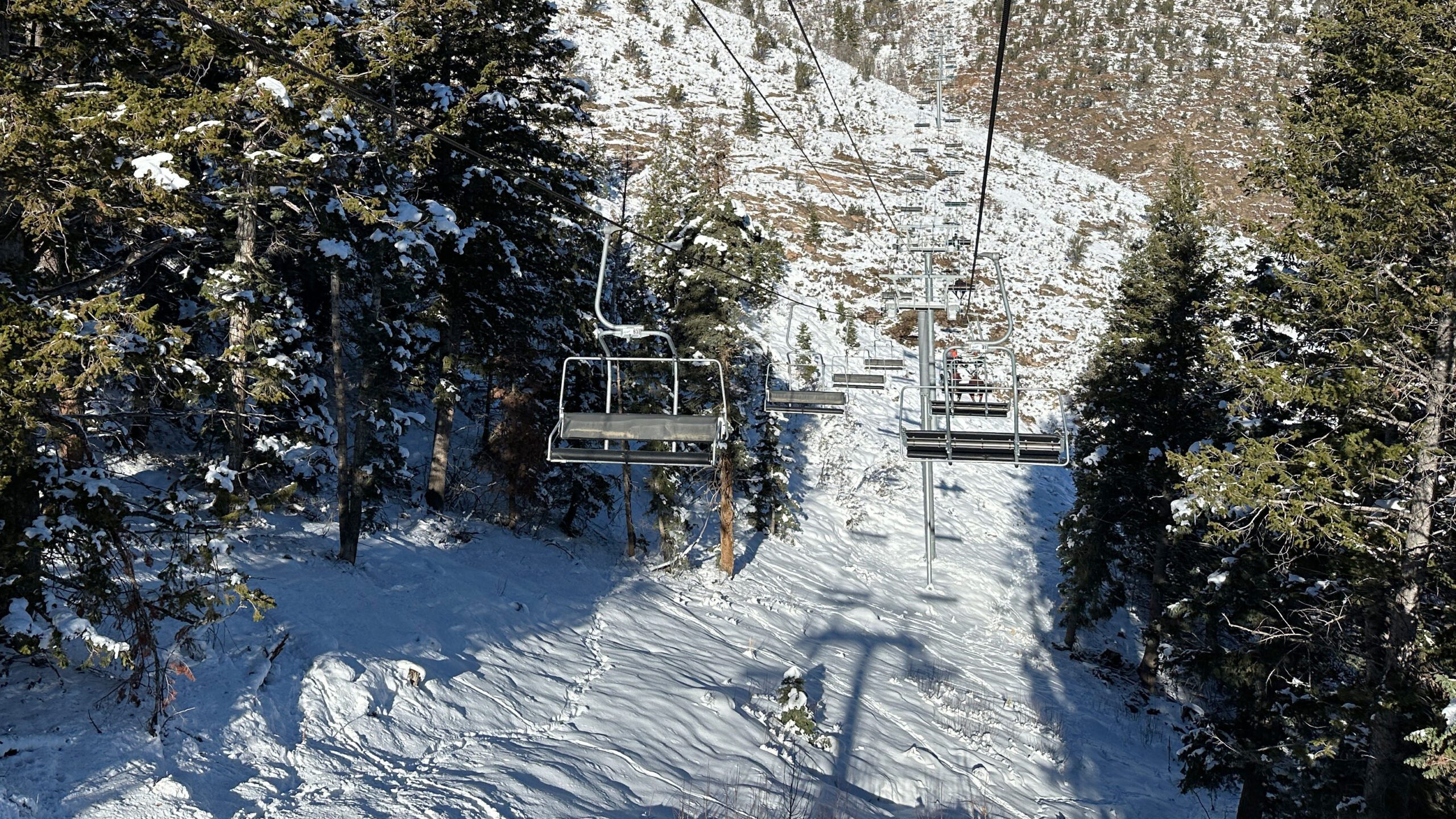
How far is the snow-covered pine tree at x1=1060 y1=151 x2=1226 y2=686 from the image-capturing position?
66.6ft

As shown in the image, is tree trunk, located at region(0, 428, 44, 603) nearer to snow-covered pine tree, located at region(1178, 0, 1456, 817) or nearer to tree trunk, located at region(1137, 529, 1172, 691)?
snow-covered pine tree, located at region(1178, 0, 1456, 817)

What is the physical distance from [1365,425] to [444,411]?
17758 millimetres

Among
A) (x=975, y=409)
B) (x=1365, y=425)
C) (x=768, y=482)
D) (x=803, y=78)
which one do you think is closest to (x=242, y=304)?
(x=975, y=409)

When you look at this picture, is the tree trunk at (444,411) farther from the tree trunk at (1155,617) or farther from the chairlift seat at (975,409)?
the tree trunk at (1155,617)

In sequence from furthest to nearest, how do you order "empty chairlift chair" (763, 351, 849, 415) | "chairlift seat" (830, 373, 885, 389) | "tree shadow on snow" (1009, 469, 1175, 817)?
"chairlift seat" (830, 373, 885, 389) → "empty chairlift chair" (763, 351, 849, 415) → "tree shadow on snow" (1009, 469, 1175, 817)

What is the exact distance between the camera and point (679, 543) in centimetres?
2295

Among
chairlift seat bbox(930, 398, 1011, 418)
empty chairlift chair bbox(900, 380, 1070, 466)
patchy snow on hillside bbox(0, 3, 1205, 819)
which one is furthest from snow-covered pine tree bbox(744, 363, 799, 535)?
empty chairlift chair bbox(900, 380, 1070, 466)

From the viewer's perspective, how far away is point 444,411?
18844 millimetres

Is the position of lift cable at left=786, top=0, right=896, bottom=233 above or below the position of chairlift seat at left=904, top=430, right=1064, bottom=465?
above

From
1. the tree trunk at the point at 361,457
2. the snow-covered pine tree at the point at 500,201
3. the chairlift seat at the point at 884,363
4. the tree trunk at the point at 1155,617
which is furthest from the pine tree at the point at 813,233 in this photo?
the tree trunk at the point at 361,457

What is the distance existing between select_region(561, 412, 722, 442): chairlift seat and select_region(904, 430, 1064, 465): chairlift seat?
4501 mm

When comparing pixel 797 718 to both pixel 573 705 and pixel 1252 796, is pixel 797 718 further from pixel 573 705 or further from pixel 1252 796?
pixel 1252 796

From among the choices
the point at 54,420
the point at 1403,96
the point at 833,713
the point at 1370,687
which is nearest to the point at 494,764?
the point at 54,420

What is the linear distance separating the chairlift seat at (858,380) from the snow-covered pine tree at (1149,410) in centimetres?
650
